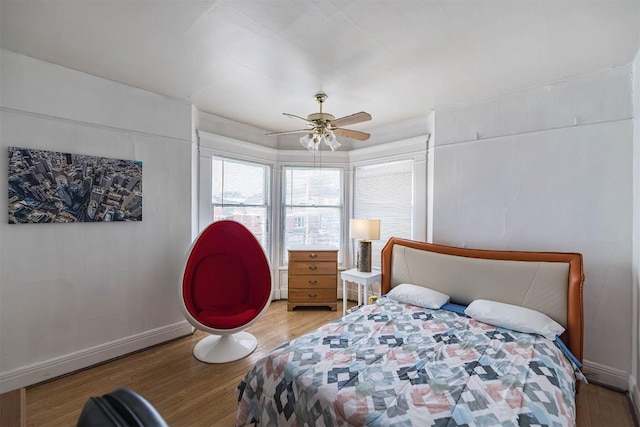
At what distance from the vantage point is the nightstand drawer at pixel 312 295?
3.97 m

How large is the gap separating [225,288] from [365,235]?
5.82ft

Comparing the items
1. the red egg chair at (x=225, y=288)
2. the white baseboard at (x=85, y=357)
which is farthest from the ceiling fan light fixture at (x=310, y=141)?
the white baseboard at (x=85, y=357)

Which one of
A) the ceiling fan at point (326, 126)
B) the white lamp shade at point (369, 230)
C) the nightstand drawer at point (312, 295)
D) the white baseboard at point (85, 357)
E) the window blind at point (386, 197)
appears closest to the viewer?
the white baseboard at point (85, 357)

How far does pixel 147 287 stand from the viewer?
293 centimetres

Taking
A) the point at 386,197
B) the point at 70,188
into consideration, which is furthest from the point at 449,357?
the point at 70,188

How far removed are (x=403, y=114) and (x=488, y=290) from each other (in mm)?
2226

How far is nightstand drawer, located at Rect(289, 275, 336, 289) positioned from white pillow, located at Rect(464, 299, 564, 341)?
194 cm

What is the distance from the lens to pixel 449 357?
1760 mm

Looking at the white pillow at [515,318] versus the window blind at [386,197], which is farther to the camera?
the window blind at [386,197]

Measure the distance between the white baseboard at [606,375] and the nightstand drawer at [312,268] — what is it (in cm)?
269

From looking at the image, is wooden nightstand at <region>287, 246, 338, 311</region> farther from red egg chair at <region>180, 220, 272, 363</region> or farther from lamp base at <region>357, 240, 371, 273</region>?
red egg chair at <region>180, 220, 272, 363</region>

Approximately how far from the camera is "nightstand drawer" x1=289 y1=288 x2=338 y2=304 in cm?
397

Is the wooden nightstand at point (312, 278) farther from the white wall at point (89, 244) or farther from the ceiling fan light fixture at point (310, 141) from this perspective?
the ceiling fan light fixture at point (310, 141)

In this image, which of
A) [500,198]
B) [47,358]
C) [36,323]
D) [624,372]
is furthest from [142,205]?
[624,372]
